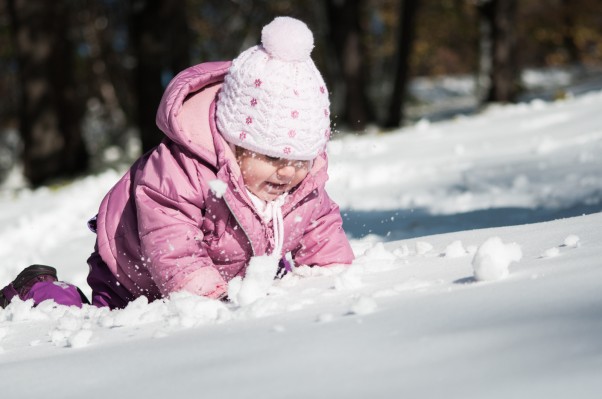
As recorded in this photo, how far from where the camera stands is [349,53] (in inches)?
633

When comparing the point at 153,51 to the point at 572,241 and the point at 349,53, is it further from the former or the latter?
the point at 572,241

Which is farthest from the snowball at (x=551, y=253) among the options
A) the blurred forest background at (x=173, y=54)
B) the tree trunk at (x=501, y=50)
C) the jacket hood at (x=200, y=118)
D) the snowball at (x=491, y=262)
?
the tree trunk at (x=501, y=50)

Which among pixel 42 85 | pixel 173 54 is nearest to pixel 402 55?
pixel 173 54

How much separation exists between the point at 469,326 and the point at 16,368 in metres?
0.99

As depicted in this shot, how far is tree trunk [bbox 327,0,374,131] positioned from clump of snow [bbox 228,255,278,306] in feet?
43.4

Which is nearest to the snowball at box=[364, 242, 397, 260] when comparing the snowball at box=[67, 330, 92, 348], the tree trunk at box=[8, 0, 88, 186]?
the snowball at box=[67, 330, 92, 348]

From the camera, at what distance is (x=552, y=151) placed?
635cm

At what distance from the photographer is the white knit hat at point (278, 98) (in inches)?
108

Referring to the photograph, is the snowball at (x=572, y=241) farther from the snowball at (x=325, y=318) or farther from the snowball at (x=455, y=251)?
the snowball at (x=325, y=318)

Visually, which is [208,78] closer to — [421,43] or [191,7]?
[191,7]

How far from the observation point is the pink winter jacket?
2725 millimetres

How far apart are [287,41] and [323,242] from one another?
0.72 metres

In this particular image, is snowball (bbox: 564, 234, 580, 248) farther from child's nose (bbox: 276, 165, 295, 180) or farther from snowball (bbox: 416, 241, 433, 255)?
child's nose (bbox: 276, 165, 295, 180)

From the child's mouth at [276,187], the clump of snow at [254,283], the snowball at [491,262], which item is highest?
the child's mouth at [276,187]
